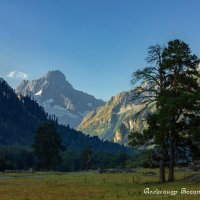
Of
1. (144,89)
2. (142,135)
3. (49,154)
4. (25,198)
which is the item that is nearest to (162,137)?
(142,135)

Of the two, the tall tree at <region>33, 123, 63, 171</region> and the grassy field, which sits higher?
the tall tree at <region>33, 123, 63, 171</region>

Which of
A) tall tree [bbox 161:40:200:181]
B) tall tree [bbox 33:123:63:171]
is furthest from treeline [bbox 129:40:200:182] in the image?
tall tree [bbox 33:123:63:171]

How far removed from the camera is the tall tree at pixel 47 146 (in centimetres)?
12403

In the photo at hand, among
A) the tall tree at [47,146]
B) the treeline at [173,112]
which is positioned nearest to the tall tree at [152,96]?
the treeline at [173,112]

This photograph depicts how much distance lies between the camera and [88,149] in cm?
16450

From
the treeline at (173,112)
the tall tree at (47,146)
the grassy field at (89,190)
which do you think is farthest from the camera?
the tall tree at (47,146)

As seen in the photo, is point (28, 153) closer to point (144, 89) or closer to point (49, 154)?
point (49, 154)

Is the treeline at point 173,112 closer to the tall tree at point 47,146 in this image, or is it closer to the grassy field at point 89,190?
the grassy field at point 89,190

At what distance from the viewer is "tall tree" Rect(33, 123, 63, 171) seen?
12403 centimetres

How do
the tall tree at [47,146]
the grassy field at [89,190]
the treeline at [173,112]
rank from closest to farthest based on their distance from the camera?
the grassy field at [89,190] < the treeline at [173,112] < the tall tree at [47,146]

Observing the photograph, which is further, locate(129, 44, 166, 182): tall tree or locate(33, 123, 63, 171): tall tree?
locate(33, 123, 63, 171): tall tree

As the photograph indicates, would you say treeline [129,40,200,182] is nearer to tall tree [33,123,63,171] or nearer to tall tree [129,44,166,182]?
tall tree [129,44,166,182]

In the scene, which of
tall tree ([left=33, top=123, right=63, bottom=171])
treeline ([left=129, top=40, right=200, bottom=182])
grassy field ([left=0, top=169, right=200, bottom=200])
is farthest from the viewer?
tall tree ([left=33, top=123, right=63, bottom=171])

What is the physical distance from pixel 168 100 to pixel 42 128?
86.4 m
